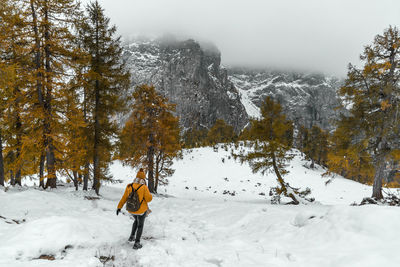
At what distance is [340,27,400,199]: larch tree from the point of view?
388 inches

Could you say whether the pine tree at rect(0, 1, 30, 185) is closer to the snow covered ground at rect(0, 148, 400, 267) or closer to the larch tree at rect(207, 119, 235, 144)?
the snow covered ground at rect(0, 148, 400, 267)

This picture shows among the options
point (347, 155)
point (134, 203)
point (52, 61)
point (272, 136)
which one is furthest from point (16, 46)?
point (347, 155)

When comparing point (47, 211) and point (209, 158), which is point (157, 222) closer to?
point (47, 211)

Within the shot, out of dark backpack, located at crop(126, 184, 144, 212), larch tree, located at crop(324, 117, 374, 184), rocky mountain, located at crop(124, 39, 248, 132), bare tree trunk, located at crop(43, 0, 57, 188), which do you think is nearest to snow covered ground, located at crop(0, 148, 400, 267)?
dark backpack, located at crop(126, 184, 144, 212)

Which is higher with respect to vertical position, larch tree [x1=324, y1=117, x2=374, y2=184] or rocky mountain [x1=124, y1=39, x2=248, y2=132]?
rocky mountain [x1=124, y1=39, x2=248, y2=132]

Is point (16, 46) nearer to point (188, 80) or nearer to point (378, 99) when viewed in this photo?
point (378, 99)

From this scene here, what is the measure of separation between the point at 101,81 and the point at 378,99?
48.7ft

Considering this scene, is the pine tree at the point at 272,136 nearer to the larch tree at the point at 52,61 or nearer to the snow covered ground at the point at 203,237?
the snow covered ground at the point at 203,237

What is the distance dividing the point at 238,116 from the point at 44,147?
167 metres

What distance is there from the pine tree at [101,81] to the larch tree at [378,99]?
12742 millimetres

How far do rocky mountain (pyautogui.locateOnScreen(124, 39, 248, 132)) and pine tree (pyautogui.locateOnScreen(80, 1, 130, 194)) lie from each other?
361 ft

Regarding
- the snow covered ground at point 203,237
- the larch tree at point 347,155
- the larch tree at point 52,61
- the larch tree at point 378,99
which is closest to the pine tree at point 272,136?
the larch tree at point 347,155

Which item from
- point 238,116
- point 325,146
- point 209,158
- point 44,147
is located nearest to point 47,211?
point 44,147

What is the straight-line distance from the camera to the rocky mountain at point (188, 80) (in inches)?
5261
